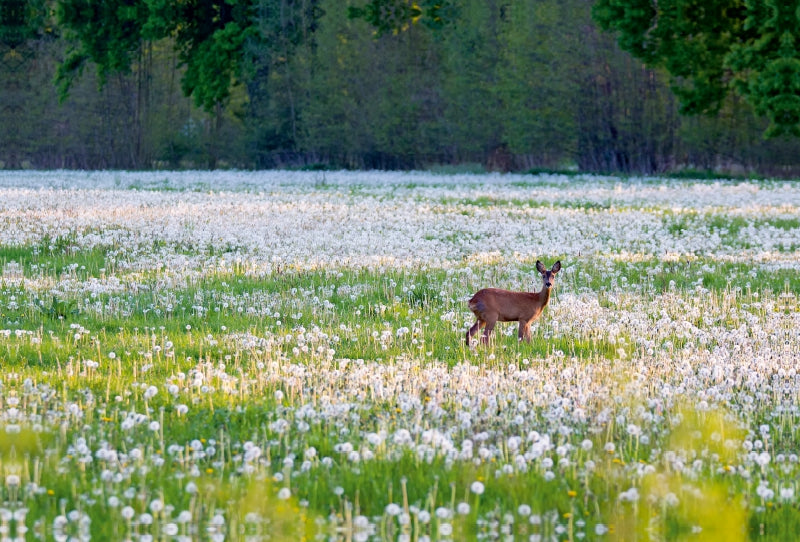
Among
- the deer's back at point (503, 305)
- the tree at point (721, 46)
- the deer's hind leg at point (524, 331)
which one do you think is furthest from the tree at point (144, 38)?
the deer's back at point (503, 305)

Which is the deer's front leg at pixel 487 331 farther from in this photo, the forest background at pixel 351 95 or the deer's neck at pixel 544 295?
the forest background at pixel 351 95

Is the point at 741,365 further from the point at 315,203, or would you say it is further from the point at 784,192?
the point at 784,192

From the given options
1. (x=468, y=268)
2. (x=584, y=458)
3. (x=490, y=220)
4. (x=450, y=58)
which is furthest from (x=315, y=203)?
(x=450, y=58)

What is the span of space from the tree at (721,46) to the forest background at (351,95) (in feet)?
5.36

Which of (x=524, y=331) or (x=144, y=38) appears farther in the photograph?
(x=144, y=38)

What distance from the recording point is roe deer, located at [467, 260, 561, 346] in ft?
33.0

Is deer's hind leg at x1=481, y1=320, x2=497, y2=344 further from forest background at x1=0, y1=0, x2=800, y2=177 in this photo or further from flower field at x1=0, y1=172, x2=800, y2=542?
forest background at x1=0, y1=0, x2=800, y2=177

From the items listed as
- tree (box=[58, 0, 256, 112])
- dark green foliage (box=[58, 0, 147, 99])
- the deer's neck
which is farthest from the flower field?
dark green foliage (box=[58, 0, 147, 99])

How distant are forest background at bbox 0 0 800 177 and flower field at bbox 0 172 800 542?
1386 inches

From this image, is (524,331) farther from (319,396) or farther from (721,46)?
(721,46)

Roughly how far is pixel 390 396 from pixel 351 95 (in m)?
59.6

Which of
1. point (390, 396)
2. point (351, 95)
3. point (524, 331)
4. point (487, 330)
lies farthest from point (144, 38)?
point (390, 396)

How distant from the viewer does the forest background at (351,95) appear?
179 feet

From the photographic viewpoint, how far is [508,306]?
10.2 meters
